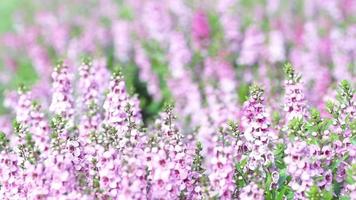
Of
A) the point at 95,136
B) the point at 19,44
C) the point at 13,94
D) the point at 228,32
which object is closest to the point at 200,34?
the point at 228,32

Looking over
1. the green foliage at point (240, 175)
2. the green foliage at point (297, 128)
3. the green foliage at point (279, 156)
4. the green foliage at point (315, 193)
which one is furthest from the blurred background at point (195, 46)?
the green foliage at point (315, 193)

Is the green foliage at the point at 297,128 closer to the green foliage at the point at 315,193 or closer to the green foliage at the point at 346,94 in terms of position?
the green foliage at the point at 315,193

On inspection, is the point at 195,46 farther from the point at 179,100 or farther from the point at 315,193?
the point at 315,193

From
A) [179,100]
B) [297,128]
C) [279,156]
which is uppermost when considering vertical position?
[179,100]

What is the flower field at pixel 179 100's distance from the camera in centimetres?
563

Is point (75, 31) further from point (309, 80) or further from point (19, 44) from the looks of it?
point (309, 80)

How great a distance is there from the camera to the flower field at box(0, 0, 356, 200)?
18.5 feet

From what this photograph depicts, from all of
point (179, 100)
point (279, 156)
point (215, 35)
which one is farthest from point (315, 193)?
point (215, 35)

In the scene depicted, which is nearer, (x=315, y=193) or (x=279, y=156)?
(x=315, y=193)

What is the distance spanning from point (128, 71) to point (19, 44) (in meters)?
4.12

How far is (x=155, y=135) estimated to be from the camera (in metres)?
6.13

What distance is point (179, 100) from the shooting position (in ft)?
37.1

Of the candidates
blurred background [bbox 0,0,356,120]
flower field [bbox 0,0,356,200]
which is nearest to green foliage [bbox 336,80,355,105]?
flower field [bbox 0,0,356,200]

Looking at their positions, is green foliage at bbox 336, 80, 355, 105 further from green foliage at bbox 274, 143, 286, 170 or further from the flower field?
green foliage at bbox 274, 143, 286, 170
